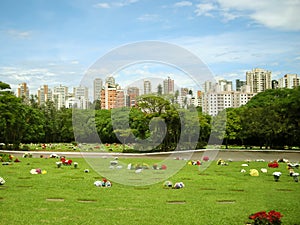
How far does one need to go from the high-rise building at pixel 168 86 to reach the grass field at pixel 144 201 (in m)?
15.2

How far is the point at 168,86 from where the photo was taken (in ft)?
105

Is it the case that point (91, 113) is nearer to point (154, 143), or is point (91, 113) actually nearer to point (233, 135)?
point (154, 143)

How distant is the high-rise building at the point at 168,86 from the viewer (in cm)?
2985

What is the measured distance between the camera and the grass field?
8383 mm

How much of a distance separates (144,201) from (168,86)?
2209cm

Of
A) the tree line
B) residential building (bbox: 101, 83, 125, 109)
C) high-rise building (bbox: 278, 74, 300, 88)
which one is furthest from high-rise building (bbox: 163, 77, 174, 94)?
high-rise building (bbox: 278, 74, 300, 88)

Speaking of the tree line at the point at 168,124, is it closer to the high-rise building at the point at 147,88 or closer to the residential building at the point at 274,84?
the high-rise building at the point at 147,88

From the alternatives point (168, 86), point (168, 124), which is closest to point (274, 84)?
point (168, 124)

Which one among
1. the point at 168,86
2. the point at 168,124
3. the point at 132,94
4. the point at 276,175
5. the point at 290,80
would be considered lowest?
the point at 276,175

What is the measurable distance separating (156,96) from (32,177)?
19677mm

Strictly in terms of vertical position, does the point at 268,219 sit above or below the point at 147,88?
below

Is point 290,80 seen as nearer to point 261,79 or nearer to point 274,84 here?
point 274,84

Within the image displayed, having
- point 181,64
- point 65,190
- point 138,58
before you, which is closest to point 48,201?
point 65,190

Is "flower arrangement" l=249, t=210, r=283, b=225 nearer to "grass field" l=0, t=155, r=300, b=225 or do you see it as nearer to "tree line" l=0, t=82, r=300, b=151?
"grass field" l=0, t=155, r=300, b=225
